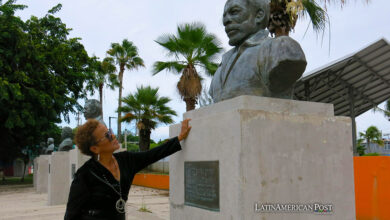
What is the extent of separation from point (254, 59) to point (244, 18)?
0.49 m

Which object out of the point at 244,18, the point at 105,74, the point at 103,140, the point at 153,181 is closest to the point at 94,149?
the point at 103,140

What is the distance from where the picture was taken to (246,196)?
2740 mm

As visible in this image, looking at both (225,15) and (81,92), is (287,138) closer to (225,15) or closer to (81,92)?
(225,15)

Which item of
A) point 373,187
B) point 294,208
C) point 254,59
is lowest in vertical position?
point 373,187

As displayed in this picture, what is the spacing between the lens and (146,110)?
17781mm

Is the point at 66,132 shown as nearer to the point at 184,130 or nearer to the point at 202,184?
the point at 184,130

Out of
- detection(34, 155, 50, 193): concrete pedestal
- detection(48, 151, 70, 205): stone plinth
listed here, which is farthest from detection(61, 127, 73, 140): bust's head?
detection(34, 155, 50, 193): concrete pedestal

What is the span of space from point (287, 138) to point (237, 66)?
2.90 feet

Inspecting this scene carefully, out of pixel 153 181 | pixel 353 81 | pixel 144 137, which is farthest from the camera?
pixel 144 137

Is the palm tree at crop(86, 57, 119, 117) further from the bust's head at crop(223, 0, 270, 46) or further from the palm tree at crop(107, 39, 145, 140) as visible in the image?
the bust's head at crop(223, 0, 270, 46)

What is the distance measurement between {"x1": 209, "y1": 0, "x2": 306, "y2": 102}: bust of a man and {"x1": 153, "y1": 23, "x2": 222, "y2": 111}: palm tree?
32.6 feet

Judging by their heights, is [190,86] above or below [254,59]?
above

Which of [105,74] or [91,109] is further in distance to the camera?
[105,74]

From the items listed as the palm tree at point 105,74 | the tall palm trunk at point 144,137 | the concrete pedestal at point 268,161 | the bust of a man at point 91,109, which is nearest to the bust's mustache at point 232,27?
the concrete pedestal at point 268,161
